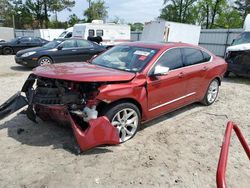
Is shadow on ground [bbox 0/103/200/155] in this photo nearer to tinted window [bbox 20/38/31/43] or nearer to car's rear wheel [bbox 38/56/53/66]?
car's rear wheel [bbox 38/56/53/66]

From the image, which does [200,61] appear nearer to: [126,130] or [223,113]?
[223,113]

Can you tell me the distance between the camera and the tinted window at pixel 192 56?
516 cm

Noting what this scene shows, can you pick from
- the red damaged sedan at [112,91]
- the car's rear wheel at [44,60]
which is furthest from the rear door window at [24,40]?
the red damaged sedan at [112,91]

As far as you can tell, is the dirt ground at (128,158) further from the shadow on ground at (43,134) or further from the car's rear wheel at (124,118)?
the car's rear wheel at (124,118)

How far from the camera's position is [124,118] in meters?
4.06

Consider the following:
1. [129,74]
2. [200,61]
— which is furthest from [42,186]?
[200,61]

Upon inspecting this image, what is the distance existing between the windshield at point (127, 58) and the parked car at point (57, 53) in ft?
22.1

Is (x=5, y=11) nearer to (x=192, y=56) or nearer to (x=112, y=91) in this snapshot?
(x=192, y=56)

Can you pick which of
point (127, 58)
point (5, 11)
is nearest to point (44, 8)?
point (5, 11)

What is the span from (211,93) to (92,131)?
3.79m

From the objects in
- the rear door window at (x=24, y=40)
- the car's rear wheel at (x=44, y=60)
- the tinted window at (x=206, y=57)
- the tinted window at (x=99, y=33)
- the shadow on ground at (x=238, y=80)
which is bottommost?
the shadow on ground at (x=238, y=80)

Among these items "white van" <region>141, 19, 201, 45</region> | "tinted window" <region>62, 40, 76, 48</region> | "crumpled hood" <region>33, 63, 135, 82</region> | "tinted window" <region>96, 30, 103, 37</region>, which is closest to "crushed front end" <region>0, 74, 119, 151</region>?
"crumpled hood" <region>33, 63, 135, 82</region>

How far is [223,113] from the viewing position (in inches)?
226

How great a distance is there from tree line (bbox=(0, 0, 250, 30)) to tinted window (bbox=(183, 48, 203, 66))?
132ft
